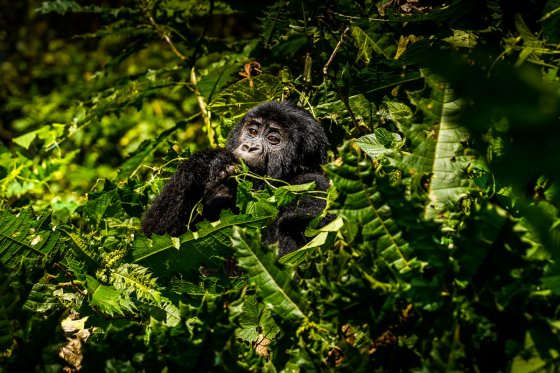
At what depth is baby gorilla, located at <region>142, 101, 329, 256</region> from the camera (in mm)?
3064

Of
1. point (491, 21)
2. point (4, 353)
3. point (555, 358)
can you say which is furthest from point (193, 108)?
point (555, 358)

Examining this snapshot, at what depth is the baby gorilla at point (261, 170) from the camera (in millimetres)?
3064

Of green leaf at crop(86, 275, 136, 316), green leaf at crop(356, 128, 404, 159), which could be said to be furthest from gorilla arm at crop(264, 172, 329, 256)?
green leaf at crop(86, 275, 136, 316)

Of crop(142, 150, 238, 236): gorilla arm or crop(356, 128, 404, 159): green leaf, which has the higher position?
crop(356, 128, 404, 159): green leaf

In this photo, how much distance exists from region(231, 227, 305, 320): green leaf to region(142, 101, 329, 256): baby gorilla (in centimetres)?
110

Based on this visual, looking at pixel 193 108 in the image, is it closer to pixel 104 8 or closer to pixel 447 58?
pixel 104 8

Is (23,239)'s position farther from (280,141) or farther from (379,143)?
(280,141)

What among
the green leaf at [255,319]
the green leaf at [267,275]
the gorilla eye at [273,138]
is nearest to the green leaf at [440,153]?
the green leaf at [267,275]

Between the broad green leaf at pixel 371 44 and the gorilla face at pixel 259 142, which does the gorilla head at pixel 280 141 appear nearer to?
the gorilla face at pixel 259 142

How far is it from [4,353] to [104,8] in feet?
8.33

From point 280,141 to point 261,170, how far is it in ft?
0.85

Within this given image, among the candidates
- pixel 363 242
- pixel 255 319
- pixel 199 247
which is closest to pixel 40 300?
pixel 199 247

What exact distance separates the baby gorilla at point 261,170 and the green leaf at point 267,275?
1.10 meters

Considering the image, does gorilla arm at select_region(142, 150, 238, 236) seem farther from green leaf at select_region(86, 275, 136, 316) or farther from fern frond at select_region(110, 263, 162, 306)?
green leaf at select_region(86, 275, 136, 316)
